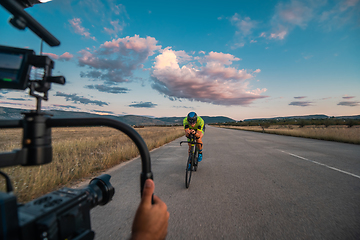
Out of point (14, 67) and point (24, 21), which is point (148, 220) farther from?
point (24, 21)

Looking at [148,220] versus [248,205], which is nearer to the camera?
[148,220]

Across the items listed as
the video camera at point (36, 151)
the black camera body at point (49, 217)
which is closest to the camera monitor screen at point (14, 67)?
the video camera at point (36, 151)

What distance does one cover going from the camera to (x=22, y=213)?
0.85 meters

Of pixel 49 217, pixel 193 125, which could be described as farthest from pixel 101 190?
pixel 193 125

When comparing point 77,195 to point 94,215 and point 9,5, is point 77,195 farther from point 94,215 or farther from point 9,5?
point 94,215

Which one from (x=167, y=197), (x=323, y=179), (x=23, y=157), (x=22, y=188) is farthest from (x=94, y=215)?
(x=323, y=179)

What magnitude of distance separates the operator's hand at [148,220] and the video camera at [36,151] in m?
0.19

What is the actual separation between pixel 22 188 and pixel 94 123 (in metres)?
4.18

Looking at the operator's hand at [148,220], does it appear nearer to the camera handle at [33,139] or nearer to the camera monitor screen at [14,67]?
the camera handle at [33,139]

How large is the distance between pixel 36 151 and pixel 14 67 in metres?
0.43

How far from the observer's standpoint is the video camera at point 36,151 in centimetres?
80

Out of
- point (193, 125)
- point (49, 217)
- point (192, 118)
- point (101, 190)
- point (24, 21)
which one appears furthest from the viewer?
point (193, 125)

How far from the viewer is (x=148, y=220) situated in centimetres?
103

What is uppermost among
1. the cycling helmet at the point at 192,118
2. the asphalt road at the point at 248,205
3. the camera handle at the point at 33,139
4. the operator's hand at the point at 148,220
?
the cycling helmet at the point at 192,118
